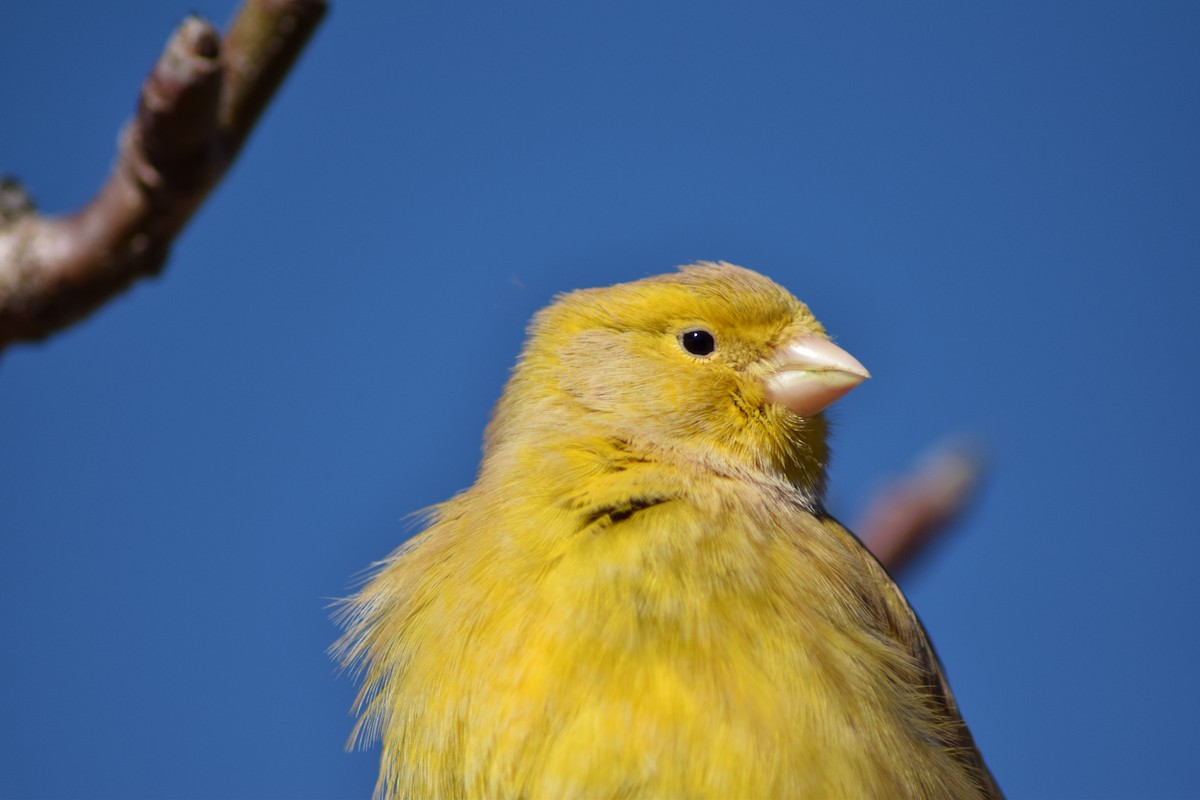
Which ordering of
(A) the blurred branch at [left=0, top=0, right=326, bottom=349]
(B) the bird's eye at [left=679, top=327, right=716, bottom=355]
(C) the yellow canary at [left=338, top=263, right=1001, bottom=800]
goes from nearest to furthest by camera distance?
(A) the blurred branch at [left=0, top=0, right=326, bottom=349], (C) the yellow canary at [left=338, top=263, right=1001, bottom=800], (B) the bird's eye at [left=679, top=327, right=716, bottom=355]

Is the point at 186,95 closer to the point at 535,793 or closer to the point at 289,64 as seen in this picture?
the point at 289,64

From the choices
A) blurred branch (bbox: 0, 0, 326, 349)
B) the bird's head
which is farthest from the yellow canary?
blurred branch (bbox: 0, 0, 326, 349)

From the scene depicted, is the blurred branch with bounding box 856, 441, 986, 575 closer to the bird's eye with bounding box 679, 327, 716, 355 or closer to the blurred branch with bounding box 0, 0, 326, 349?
the bird's eye with bounding box 679, 327, 716, 355

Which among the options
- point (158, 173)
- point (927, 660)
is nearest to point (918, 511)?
point (927, 660)

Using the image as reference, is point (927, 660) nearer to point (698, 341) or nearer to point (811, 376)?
point (811, 376)

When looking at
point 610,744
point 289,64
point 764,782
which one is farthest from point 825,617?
point 289,64

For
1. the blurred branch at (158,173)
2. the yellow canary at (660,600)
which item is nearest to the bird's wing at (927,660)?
the yellow canary at (660,600)
